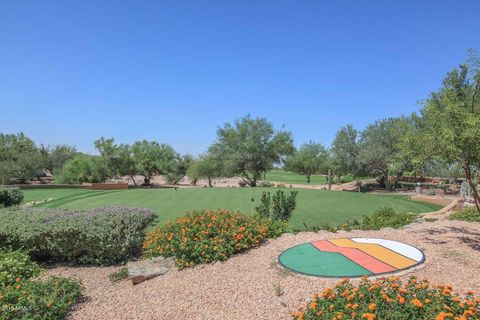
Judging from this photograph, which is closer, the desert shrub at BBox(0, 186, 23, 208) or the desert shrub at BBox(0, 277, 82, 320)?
the desert shrub at BBox(0, 277, 82, 320)

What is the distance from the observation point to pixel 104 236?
6.82 m

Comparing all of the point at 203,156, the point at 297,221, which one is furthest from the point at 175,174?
the point at 297,221

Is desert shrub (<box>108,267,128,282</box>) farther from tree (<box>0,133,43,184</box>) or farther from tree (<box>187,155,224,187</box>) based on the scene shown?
tree (<box>0,133,43,184</box>)

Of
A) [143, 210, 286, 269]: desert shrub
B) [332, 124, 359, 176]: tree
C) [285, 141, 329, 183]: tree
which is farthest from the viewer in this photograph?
[285, 141, 329, 183]: tree

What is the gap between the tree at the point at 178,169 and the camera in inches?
1646

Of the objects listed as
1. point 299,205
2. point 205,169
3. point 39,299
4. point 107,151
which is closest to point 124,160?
point 107,151

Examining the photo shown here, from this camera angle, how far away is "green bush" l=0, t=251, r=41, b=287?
5602 mm

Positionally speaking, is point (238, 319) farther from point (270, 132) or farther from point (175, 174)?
point (175, 174)

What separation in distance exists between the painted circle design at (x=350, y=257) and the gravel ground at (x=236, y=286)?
20 centimetres

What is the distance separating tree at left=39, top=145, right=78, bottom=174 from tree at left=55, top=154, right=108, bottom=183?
1014 centimetres

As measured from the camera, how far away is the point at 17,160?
39.3 meters

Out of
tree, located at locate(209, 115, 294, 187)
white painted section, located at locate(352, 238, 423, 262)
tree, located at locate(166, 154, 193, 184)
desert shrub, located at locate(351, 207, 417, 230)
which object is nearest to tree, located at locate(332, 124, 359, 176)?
tree, located at locate(209, 115, 294, 187)

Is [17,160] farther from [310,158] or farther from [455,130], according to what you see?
[455,130]

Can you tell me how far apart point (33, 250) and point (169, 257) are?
3.41m
